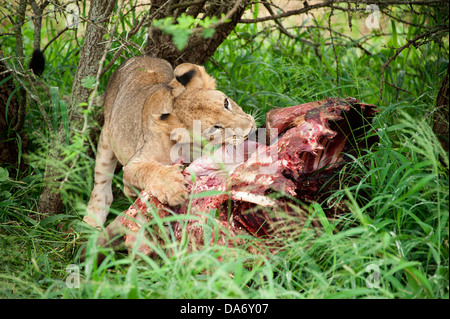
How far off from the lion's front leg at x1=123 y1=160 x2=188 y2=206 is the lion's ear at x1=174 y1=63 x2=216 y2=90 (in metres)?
0.72

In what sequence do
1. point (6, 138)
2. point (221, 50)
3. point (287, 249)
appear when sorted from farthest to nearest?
point (221, 50) → point (6, 138) → point (287, 249)

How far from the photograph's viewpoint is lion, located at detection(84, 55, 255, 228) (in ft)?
11.0

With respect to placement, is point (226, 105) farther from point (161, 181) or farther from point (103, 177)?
point (103, 177)

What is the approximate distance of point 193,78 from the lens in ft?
12.5

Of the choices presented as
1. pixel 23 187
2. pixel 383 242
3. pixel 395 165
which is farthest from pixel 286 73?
pixel 383 242

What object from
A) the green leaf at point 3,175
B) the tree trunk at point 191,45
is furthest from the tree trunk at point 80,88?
the tree trunk at point 191,45

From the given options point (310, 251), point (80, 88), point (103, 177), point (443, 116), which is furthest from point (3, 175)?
point (443, 116)

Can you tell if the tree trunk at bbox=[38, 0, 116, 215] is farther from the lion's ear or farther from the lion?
the lion's ear

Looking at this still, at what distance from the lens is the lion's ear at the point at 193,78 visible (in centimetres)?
379

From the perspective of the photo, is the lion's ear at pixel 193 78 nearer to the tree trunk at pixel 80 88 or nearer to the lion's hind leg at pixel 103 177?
the tree trunk at pixel 80 88

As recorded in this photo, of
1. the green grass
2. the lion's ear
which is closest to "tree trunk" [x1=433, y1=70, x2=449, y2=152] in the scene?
the green grass

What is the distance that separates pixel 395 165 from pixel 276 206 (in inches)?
33.2

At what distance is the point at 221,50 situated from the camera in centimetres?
600
